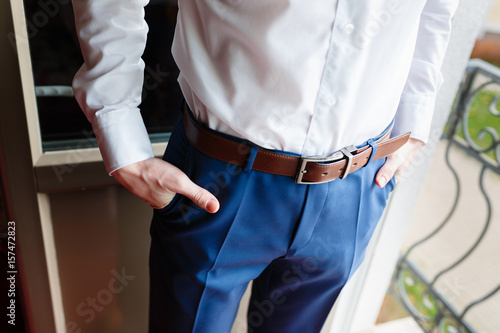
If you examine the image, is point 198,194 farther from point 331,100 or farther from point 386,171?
point 386,171

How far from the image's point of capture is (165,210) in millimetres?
711

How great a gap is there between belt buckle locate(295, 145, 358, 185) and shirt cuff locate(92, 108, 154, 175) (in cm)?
26

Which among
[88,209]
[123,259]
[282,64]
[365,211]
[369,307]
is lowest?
[369,307]

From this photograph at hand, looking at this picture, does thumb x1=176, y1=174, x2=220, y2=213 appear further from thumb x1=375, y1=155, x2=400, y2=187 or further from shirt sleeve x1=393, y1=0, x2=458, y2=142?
shirt sleeve x1=393, y1=0, x2=458, y2=142

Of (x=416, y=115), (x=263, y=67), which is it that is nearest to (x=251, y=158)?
(x=263, y=67)

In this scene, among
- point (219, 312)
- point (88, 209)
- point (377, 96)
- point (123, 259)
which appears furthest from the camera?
point (123, 259)

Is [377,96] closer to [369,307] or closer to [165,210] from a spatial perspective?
[165,210]

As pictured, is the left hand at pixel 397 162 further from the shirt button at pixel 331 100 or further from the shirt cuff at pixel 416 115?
the shirt button at pixel 331 100

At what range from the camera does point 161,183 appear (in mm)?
653

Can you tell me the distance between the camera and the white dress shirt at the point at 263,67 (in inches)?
22.7

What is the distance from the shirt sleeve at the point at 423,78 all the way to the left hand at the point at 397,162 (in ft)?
0.07

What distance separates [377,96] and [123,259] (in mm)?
840

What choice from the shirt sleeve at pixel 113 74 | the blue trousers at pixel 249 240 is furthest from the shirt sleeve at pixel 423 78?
the shirt sleeve at pixel 113 74

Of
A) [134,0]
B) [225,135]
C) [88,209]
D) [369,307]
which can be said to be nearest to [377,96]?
[225,135]
